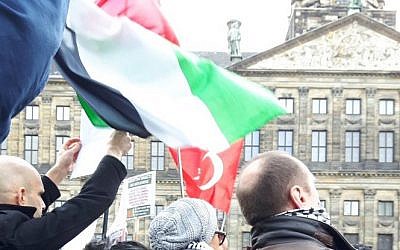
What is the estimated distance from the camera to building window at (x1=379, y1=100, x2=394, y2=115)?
3906cm

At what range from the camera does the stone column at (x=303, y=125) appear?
39062 millimetres

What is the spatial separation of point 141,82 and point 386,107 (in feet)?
119

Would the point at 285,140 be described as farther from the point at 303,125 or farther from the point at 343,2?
the point at 343,2

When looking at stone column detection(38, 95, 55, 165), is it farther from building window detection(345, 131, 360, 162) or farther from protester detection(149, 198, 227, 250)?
protester detection(149, 198, 227, 250)

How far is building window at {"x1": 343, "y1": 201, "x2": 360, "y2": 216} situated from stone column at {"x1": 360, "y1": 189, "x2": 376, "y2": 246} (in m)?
0.37

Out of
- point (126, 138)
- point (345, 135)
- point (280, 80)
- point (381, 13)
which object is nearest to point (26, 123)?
point (280, 80)

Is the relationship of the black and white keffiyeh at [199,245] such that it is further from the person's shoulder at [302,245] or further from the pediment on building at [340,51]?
the pediment on building at [340,51]

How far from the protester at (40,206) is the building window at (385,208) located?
36.2 m

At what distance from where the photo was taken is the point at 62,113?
40.0 meters

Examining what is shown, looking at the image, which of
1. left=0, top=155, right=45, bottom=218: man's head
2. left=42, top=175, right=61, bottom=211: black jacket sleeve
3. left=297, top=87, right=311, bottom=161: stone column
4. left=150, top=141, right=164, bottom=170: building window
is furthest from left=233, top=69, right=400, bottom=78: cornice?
left=0, top=155, right=45, bottom=218: man's head

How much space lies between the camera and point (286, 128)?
39.8 m

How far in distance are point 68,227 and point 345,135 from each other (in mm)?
37237

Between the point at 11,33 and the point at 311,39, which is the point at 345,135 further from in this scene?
the point at 11,33

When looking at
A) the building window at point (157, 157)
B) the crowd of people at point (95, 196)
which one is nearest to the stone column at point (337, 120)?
the building window at point (157, 157)
